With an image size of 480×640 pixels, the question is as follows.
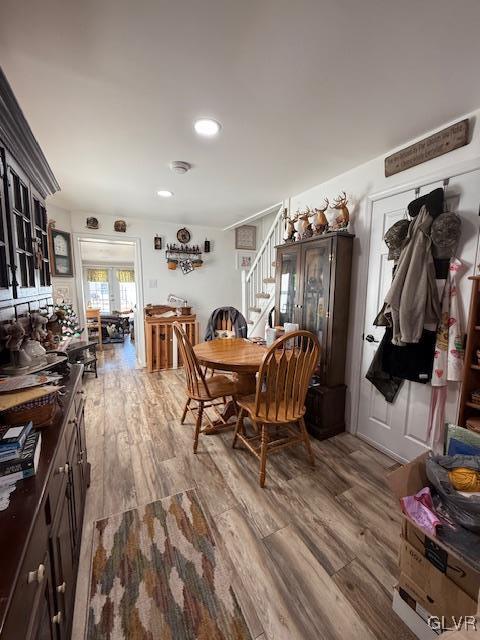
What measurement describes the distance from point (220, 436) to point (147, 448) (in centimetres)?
63

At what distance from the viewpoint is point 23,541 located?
1.99ft

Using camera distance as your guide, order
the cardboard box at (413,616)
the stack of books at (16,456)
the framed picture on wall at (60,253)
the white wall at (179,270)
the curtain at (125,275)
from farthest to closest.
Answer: the curtain at (125,275)
the white wall at (179,270)
the framed picture on wall at (60,253)
the cardboard box at (413,616)
the stack of books at (16,456)

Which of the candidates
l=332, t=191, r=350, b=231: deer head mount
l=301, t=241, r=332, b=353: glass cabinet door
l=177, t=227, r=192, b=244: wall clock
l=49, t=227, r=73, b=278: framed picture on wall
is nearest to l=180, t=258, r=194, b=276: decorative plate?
l=177, t=227, r=192, b=244: wall clock

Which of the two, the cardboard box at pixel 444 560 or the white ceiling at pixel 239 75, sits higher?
the white ceiling at pixel 239 75

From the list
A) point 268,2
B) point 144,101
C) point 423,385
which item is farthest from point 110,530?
point 268,2

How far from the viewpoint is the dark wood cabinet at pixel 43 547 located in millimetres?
545

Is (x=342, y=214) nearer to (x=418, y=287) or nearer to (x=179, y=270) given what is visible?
(x=418, y=287)

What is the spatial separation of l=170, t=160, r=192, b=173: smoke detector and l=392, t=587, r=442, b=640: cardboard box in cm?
294

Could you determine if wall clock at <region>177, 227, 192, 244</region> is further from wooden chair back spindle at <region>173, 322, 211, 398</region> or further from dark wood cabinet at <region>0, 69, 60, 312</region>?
wooden chair back spindle at <region>173, 322, 211, 398</region>

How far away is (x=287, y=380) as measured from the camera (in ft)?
6.12

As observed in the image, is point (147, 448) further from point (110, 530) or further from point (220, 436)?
point (110, 530)

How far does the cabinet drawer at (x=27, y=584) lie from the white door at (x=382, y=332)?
2208 millimetres

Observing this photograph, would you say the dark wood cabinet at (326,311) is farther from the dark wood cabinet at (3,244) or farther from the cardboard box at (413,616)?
the dark wood cabinet at (3,244)

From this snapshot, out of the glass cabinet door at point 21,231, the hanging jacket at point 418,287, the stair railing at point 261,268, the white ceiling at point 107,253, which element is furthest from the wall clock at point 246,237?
the glass cabinet door at point 21,231
